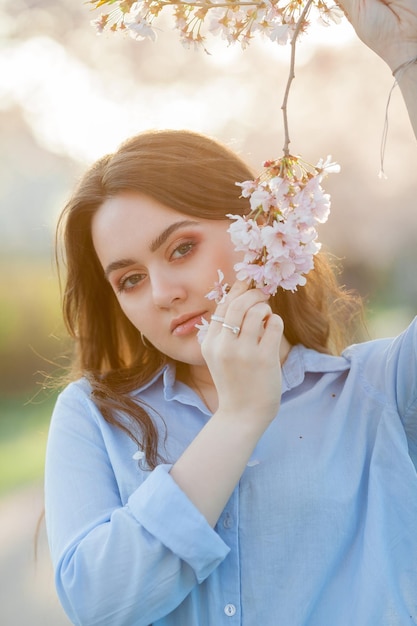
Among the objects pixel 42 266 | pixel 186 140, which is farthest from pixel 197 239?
pixel 42 266

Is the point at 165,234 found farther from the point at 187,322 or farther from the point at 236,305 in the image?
the point at 236,305

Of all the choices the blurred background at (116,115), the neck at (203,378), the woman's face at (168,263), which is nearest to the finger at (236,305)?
the woman's face at (168,263)

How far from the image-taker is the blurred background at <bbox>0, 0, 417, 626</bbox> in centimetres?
742

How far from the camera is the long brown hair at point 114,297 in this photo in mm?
1915

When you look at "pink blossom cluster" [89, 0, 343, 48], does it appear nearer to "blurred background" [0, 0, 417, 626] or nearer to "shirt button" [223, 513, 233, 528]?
"shirt button" [223, 513, 233, 528]

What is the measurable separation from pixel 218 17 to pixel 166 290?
0.60 metres

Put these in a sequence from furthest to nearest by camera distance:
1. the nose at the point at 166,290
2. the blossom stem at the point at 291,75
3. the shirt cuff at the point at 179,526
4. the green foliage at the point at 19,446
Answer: the green foliage at the point at 19,446
the nose at the point at 166,290
the shirt cuff at the point at 179,526
the blossom stem at the point at 291,75

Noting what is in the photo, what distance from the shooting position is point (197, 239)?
186 cm

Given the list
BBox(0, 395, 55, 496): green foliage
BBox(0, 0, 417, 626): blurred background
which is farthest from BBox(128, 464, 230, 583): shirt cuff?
BBox(0, 395, 55, 496): green foliage

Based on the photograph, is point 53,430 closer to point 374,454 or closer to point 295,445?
point 295,445

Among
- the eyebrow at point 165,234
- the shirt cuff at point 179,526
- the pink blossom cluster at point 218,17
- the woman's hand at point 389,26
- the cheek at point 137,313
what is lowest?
the shirt cuff at point 179,526

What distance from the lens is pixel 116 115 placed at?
6.12 m

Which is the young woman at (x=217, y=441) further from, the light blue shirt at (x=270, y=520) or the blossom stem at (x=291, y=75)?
the blossom stem at (x=291, y=75)

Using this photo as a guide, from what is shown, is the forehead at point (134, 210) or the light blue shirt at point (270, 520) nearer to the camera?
the light blue shirt at point (270, 520)
